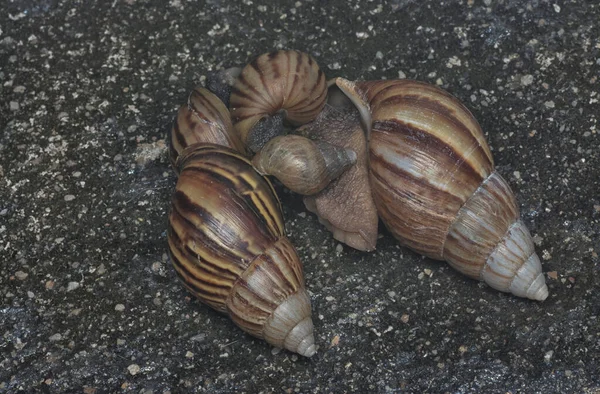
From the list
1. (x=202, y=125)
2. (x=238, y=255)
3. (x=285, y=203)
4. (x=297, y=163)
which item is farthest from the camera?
(x=285, y=203)

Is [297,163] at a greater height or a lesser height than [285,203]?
greater

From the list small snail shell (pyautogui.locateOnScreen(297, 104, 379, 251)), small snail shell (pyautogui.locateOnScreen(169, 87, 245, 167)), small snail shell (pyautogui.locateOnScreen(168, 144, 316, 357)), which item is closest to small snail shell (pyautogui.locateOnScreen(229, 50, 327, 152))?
small snail shell (pyautogui.locateOnScreen(169, 87, 245, 167))

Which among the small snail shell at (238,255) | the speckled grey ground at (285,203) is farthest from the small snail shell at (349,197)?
the small snail shell at (238,255)

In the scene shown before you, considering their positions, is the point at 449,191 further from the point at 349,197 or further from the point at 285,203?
the point at 285,203

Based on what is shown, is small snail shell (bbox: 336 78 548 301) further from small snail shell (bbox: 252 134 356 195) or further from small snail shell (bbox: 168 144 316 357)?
small snail shell (bbox: 168 144 316 357)

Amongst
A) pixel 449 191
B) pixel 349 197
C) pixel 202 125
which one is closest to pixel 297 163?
pixel 349 197

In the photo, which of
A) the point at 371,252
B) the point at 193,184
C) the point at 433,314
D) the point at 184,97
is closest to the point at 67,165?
the point at 184,97

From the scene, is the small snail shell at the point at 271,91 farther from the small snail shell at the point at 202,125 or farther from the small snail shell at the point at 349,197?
the small snail shell at the point at 349,197
